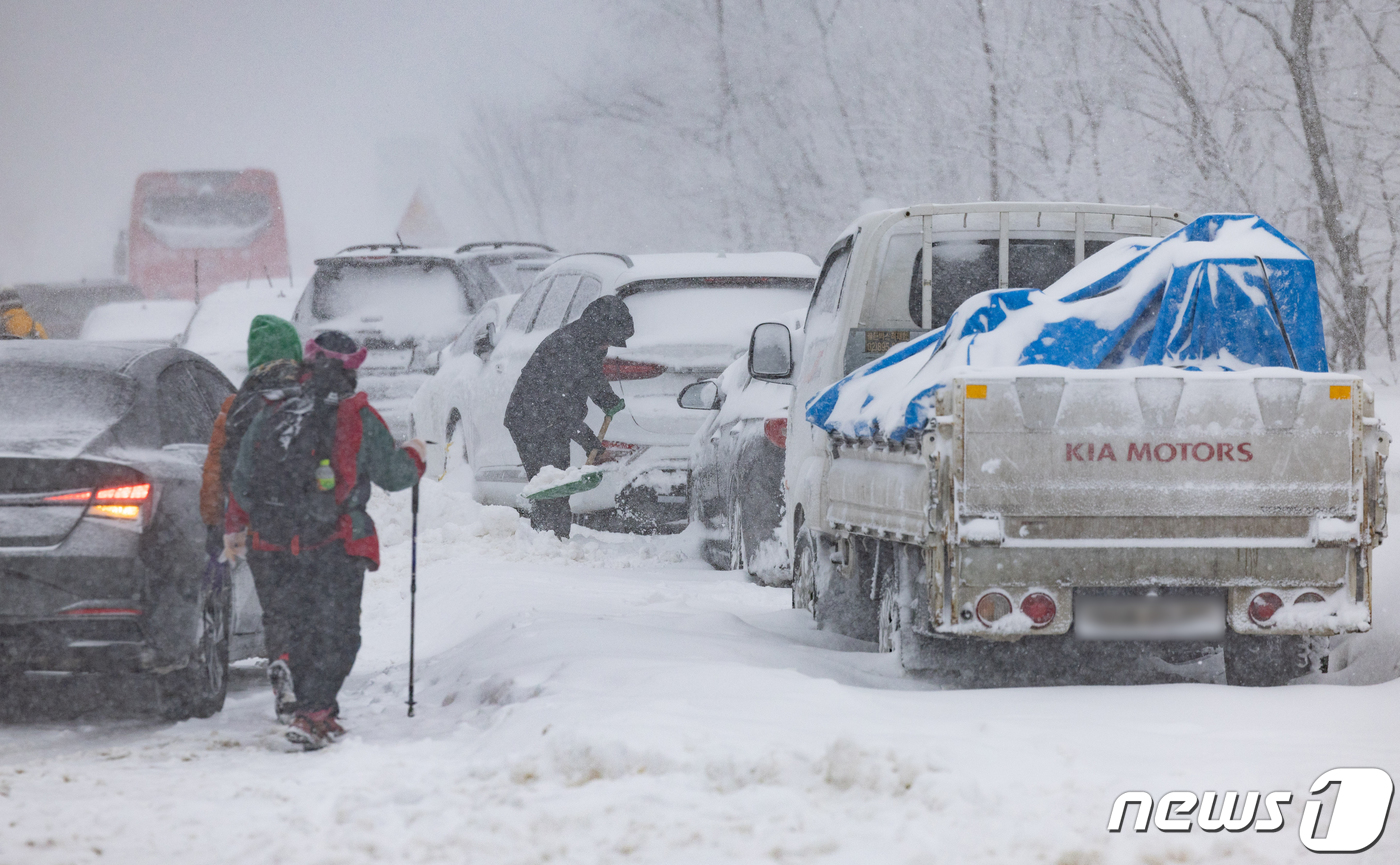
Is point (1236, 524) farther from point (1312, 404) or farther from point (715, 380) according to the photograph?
point (715, 380)

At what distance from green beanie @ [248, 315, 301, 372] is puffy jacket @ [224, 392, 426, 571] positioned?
0.35 m

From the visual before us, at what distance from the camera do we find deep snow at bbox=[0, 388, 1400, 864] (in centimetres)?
434

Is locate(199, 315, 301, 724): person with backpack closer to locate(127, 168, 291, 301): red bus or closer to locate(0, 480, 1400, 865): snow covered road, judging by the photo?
locate(0, 480, 1400, 865): snow covered road

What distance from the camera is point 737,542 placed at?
9.71 meters

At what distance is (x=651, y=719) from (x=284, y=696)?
5.15 feet

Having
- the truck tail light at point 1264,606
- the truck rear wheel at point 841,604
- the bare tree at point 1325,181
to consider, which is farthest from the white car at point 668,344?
the bare tree at point 1325,181

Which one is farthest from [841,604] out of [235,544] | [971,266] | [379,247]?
[379,247]

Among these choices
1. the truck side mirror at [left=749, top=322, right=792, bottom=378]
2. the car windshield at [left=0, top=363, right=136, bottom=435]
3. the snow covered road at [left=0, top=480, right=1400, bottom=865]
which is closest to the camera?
the snow covered road at [left=0, top=480, right=1400, bottom=865]

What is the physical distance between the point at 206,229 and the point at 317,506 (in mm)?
26989

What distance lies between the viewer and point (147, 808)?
4.91 meters

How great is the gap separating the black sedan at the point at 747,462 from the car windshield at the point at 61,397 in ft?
11.1

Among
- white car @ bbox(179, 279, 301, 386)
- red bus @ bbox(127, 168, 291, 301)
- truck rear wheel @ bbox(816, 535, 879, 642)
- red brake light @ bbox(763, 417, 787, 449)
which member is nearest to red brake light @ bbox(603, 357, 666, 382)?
red brake light @ bbox(763, 417, 787, 449)

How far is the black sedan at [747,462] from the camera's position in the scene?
360 inches

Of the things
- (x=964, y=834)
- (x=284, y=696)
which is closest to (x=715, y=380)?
(x=284, y=696)
